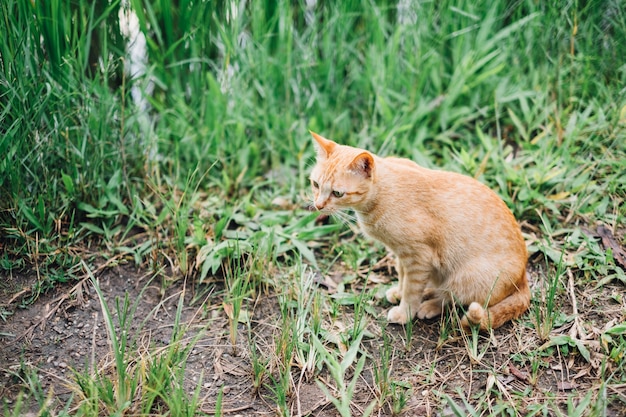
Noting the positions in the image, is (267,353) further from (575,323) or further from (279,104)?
(279,104)

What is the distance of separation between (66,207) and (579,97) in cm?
317

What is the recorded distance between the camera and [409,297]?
2729mm

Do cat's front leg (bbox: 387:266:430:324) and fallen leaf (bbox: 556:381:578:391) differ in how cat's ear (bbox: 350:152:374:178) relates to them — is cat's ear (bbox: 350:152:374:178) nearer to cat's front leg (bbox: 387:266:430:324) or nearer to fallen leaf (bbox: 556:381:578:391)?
cat's front leg (bbox: 387:266:430:324)

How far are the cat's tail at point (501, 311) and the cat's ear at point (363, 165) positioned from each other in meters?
0.74

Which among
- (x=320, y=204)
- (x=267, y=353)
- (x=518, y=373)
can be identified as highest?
(x=320, y=204)

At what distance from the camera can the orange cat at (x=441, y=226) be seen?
2.59 metres

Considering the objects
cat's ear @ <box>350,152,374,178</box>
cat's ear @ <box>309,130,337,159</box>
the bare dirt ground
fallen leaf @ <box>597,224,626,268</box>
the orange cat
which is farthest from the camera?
fallen leaf @ <box>597,224,626,268</box>

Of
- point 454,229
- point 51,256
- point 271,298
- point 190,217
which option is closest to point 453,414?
point 454,229

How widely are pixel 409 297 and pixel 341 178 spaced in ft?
2.18

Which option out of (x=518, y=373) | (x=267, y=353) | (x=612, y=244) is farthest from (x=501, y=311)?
(x=267, y=353)

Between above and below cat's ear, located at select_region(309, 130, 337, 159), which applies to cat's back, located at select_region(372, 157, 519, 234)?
below

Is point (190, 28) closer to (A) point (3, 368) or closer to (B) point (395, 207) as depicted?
(B) point (395, 207)

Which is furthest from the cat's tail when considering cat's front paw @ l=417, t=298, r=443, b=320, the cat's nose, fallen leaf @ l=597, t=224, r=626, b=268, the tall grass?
the cat's nose

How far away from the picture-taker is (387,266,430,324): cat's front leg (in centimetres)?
269
